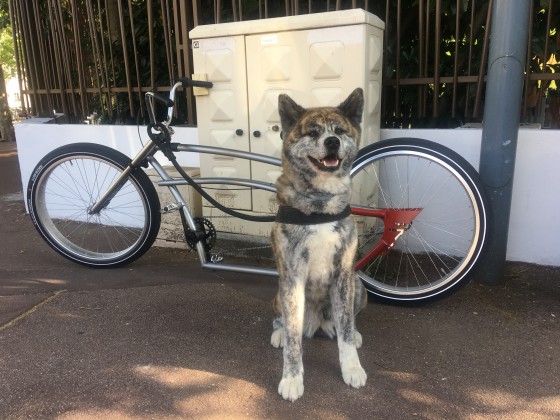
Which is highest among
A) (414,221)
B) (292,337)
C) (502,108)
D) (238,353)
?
(502,108)

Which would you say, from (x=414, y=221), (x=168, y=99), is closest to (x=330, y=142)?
(x=168, y=99)

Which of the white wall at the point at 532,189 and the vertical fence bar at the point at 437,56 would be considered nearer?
the white wall at the point at 532,189

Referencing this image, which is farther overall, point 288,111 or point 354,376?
point 288,111

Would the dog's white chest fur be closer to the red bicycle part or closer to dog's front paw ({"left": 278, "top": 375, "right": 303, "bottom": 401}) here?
dog's front paw ({"left": 278, "top": 375, "right": 303, "bottom": 401})

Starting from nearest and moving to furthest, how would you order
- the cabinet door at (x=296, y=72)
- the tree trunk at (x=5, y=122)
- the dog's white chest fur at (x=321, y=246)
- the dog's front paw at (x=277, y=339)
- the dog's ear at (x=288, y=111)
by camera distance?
the dog's white chest fur at (x=321, y=246), the dog's ear at (x=288, y=111), the dog's front paw at (x=277, y=339), the cabinet door at (x=296, y=72), the tree trunk at (x=5, y=122)

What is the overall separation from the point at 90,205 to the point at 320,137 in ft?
9.82

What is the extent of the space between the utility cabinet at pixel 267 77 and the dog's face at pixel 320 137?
3.50 feet

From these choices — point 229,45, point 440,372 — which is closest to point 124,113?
point 229,45

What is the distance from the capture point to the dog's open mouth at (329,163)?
2.37 meters

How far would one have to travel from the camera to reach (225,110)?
4008mm

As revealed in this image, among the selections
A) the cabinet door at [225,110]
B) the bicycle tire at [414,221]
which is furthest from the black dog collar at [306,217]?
the cabinet door at [225,110]

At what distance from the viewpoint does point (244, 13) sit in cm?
478

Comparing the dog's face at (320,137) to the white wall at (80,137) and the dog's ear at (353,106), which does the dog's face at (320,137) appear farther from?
the white wall at (80,137)

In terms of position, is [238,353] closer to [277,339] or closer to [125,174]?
[277,339]
